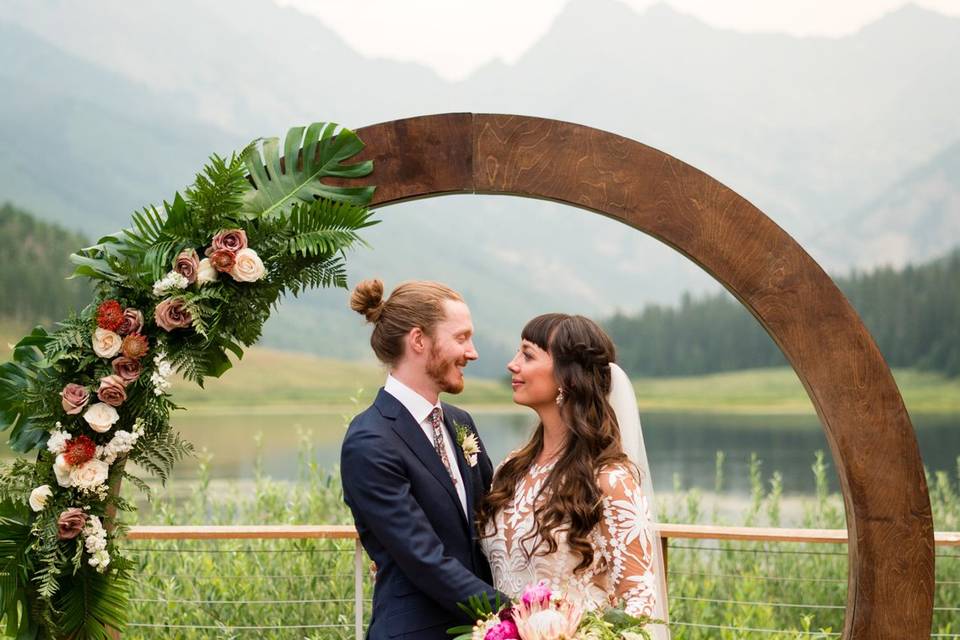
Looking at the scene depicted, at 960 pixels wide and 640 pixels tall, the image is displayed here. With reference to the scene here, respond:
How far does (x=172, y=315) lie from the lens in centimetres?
295

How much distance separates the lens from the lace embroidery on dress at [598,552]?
2.70 m

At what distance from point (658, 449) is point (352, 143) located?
17.2 metres

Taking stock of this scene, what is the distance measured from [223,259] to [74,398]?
63 centimetres

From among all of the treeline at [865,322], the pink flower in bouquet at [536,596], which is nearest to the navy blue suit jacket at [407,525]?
the pink flower in bouquet at [536,596]

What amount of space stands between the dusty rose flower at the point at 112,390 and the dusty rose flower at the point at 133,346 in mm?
82

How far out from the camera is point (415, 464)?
277 centimetres

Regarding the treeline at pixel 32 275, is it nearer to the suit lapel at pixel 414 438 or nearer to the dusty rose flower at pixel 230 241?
the dusty rose flower at pixel 230 241

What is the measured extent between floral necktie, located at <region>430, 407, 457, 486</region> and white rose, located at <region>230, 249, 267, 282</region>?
71 cm

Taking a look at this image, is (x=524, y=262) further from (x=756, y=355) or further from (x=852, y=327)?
(x=852, y=327)

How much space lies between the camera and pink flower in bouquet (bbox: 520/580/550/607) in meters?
2.41

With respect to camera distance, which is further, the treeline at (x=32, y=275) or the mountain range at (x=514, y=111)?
the mountain range at (x=514, y=111)

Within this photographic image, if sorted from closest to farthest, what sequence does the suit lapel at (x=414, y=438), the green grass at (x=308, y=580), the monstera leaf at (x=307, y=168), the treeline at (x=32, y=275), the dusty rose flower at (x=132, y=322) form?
the suit lapel at (x=414, y=438)
the dusty rose flower at (x=132, y=322)
the monstera leaf at (x=307, y=168)
the green grass at (x=308, y=580)
the treeline at (x=32, y=275)

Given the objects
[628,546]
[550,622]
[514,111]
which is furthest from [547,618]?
[514,111]

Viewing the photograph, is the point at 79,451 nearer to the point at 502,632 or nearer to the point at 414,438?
the point at 414,438
